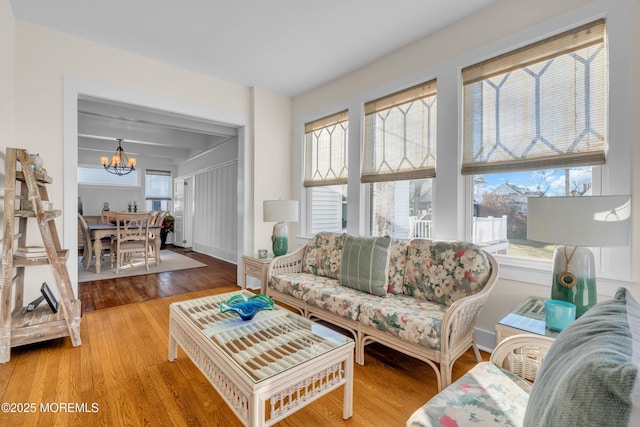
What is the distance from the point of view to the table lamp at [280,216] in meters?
3.45

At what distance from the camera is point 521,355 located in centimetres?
137

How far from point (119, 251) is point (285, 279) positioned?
12.4 ft

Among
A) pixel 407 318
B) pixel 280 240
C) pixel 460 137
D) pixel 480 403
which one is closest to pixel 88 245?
pixel 280 240

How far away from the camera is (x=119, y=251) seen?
5020 millimetres

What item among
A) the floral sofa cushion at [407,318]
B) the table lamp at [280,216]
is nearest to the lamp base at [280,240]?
the table lamp at [280,216]

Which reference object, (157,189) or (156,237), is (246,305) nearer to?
(156,237)

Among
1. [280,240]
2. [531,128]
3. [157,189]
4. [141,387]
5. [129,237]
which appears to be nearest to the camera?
[141,387]

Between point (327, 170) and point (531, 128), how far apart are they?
90.4 inches

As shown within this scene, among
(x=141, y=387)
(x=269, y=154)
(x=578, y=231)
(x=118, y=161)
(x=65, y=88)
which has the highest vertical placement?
(x=65, y=88)

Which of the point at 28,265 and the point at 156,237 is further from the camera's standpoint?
the point at 156,237

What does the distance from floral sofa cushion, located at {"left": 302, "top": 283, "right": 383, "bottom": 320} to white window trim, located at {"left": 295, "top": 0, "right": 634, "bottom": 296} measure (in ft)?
3.16

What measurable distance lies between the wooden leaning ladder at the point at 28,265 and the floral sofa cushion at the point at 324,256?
209 centimetres

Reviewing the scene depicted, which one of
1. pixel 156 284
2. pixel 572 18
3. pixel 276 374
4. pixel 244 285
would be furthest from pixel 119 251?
pixel 572 18

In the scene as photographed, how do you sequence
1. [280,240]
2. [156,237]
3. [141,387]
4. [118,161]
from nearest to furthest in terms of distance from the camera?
[141,387], [280,240], [156,237], [118,161]
